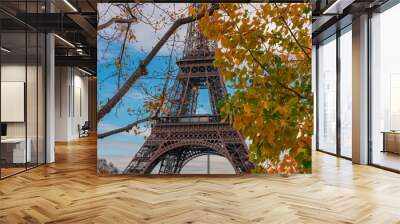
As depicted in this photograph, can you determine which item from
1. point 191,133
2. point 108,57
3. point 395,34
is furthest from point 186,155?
point 395,34

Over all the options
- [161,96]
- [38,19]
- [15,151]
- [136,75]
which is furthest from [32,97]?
[161,96]

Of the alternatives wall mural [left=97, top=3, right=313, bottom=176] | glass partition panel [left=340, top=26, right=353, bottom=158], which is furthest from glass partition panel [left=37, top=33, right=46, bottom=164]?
glass partition panel [left=340, top=26, right=353, bottom=158]

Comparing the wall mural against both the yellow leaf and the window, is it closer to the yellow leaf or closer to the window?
the yellow leaf

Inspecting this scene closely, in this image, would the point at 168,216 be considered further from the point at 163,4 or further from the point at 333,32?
the point at 333,32

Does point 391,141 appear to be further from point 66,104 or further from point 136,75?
point 66,104

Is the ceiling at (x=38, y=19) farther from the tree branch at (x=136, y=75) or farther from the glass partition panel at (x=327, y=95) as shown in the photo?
the glass partition panel at (x=327, y=95)

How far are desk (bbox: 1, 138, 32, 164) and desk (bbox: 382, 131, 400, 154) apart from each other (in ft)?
20.9

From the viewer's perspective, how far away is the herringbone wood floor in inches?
145

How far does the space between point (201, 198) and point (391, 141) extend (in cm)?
402

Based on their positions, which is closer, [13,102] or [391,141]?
[13,102]

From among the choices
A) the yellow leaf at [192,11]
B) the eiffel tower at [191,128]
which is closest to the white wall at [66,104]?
the eiffel tower at [191,128]

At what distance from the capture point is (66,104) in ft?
49.3

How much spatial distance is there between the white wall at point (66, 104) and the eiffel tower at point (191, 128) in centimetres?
1008

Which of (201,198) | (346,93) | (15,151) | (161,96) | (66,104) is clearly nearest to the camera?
(201,198)
